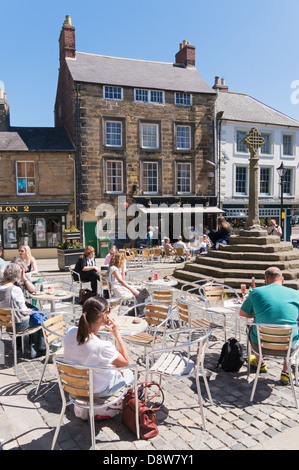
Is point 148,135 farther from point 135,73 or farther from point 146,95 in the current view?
point 135,73

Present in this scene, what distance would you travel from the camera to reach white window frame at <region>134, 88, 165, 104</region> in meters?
21.4

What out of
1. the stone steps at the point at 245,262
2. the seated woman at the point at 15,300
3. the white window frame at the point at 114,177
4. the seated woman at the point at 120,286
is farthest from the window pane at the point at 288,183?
the seated woman at the point at 15,300

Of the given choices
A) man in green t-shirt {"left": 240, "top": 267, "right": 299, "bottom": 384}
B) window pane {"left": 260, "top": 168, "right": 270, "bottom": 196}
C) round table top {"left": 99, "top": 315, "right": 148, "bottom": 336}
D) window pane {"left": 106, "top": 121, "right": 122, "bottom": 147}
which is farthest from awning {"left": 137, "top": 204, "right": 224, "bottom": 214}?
man in green t-shirt {"left": 240, "top": 267, "right": 299, "bottom": 384}

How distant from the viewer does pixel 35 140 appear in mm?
20781

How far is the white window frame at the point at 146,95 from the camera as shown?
70.3ft

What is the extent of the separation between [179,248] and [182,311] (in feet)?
35.5

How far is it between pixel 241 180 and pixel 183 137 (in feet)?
17.2

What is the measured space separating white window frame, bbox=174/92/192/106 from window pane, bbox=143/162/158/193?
4107mm

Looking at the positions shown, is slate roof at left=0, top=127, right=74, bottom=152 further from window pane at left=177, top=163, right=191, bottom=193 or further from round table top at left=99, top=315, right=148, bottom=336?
round table top at left=99, top=315, right=148, bottom=336

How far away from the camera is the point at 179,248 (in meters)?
16.2

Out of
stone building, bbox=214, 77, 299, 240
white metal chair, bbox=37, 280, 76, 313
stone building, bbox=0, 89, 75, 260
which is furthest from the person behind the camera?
stone building, bbox=214, 77, 299, 240
